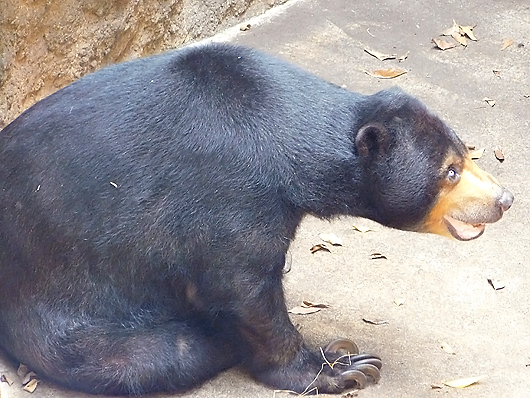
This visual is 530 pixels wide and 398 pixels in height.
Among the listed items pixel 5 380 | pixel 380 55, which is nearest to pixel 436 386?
pixel 5 380

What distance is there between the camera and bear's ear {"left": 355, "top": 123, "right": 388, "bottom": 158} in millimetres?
3793

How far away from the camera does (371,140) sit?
12.6 ft

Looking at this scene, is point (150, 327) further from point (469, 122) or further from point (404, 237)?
point (469, 122)

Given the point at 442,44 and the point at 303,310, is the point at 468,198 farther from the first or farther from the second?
the point at 442,44

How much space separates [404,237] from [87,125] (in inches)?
89.0

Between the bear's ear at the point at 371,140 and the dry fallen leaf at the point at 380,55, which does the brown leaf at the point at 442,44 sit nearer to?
the dry fallen leaf at the point at 380,55

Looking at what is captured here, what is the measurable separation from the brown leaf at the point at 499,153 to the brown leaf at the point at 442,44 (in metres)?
1.68

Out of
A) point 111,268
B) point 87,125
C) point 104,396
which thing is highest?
point 87,125

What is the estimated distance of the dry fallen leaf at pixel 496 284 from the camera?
489cm

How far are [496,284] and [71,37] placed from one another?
122 inches

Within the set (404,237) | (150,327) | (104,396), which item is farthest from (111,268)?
(404,237)

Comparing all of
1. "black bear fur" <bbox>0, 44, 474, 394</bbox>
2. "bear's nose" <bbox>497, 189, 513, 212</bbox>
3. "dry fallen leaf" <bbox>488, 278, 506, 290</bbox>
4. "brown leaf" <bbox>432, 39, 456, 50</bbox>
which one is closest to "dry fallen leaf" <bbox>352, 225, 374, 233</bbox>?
"dry fallen leaf" <bbox>488, 278, 506, 290</bbox>

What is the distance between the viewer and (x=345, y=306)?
475 centimetres

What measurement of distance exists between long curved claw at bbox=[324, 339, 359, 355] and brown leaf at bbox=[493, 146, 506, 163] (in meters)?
2.25
